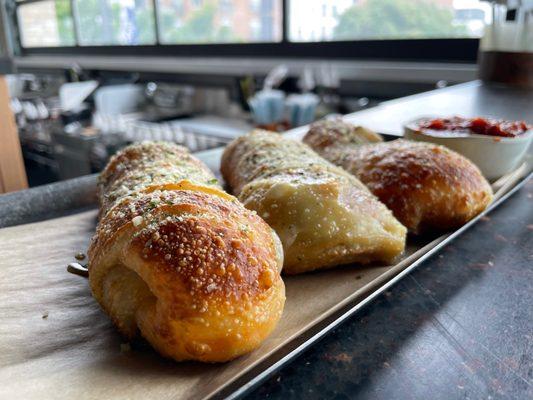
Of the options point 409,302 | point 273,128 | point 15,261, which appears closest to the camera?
point 409,302

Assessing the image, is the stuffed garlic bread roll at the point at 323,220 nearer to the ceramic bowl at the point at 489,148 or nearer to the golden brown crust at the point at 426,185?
the golden brown crust at the point at 426,185

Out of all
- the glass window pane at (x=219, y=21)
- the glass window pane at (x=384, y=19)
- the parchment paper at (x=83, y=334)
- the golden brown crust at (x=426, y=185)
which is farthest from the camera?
the glass window pane at (x=219, y=21)

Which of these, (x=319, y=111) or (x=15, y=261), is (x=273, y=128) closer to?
(x=319, y=111)

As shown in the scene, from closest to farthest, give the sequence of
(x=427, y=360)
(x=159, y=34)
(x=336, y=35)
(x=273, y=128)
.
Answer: (x=427, y=360)
(x=273, y=128)
(x=336, y=35)
(x=159, y=34)

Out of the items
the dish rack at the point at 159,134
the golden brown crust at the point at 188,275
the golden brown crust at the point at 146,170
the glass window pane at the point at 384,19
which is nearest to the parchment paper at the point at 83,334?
the golden brown crust at the point at 188,275

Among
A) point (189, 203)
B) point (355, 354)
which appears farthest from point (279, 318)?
point (189, 203)

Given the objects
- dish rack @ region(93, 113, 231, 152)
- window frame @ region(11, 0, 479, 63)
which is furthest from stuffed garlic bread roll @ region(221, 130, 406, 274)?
window frame @ region(11, 0, 479, 63)
